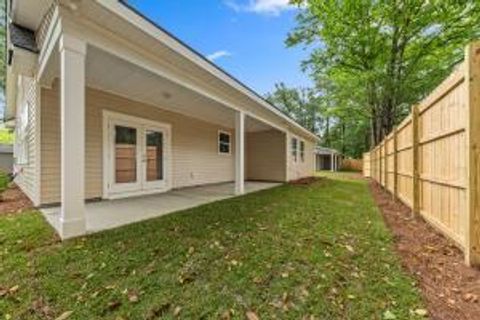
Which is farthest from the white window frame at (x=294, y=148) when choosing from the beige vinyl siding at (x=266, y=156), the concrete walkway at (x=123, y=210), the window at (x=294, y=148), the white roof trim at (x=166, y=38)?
the concrete walkway at (x=123, y=210)

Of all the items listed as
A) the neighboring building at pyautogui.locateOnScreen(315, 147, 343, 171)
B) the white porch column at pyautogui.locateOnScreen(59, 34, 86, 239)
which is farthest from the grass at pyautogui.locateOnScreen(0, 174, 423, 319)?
the neighboring building at pyautogui.locateOnScreen(315, 147, 343, 171)

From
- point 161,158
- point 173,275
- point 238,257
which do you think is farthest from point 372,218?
point 161,158

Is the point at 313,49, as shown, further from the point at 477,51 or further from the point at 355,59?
the point at 477,51

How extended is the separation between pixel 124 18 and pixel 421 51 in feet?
50.6

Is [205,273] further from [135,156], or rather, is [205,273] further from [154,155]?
[154,155]

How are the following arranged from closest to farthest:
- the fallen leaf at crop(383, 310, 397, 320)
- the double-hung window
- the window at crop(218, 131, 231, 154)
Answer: the fallen leaf at crop(383, 310, 397, 320), the window at crop(218, 131, 231, 154), the double-hung window

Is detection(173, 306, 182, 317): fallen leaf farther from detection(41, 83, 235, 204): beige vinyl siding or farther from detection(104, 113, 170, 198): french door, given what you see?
detection(104, 113, 170, 198): french door

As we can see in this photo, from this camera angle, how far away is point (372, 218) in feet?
17.0

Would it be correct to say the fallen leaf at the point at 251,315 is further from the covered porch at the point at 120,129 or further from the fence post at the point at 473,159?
the covered porch at the point at 120,129

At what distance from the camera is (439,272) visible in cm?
278

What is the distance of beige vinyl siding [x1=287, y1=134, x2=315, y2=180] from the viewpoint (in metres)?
13.6

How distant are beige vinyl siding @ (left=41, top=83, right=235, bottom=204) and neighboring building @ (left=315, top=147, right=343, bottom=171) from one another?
24578 millimetres

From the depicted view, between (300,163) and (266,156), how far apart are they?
3360 mm

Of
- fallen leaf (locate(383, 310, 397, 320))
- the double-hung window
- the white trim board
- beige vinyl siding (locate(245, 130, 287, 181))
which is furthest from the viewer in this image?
the double-hung window
